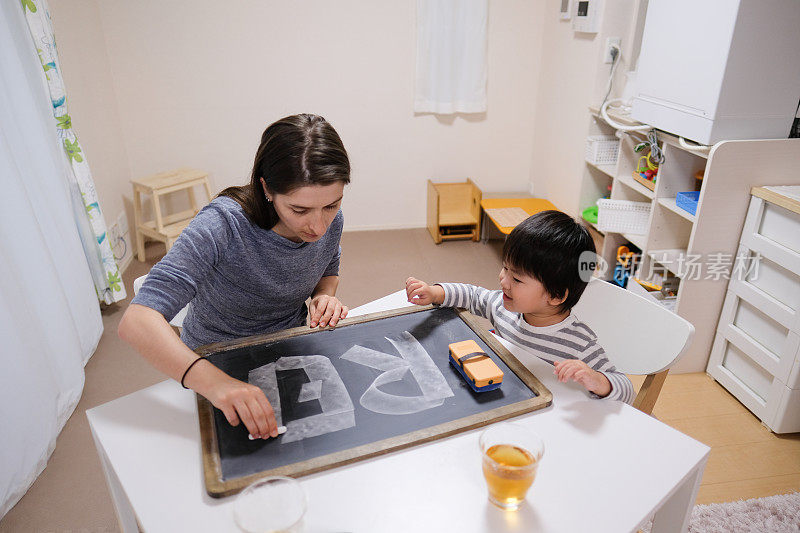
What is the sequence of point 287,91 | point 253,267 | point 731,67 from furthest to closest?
1. point 287,91
2. point 731,67
3. point 253,267

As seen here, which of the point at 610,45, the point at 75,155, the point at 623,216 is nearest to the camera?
the point at 75,155

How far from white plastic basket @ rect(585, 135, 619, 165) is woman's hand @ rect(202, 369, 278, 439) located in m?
2.49

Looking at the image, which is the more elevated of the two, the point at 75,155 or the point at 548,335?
the point at 75,155

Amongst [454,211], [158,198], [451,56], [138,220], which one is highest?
[451,56]

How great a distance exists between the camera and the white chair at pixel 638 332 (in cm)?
115

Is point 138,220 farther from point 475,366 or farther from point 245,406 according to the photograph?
point 475,366

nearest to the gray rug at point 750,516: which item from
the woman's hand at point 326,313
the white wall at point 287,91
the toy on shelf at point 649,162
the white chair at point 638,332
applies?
the white chair at point 638,332

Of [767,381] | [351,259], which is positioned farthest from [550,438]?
[351,259]

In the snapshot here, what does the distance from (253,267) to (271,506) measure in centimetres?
63

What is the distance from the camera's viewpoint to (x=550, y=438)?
0.92 meters

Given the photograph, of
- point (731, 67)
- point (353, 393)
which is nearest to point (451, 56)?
point (731, 67)

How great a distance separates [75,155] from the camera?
2.35m

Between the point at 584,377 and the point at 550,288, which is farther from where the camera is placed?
the point at 550,288

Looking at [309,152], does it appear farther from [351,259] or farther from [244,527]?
[351,259]
